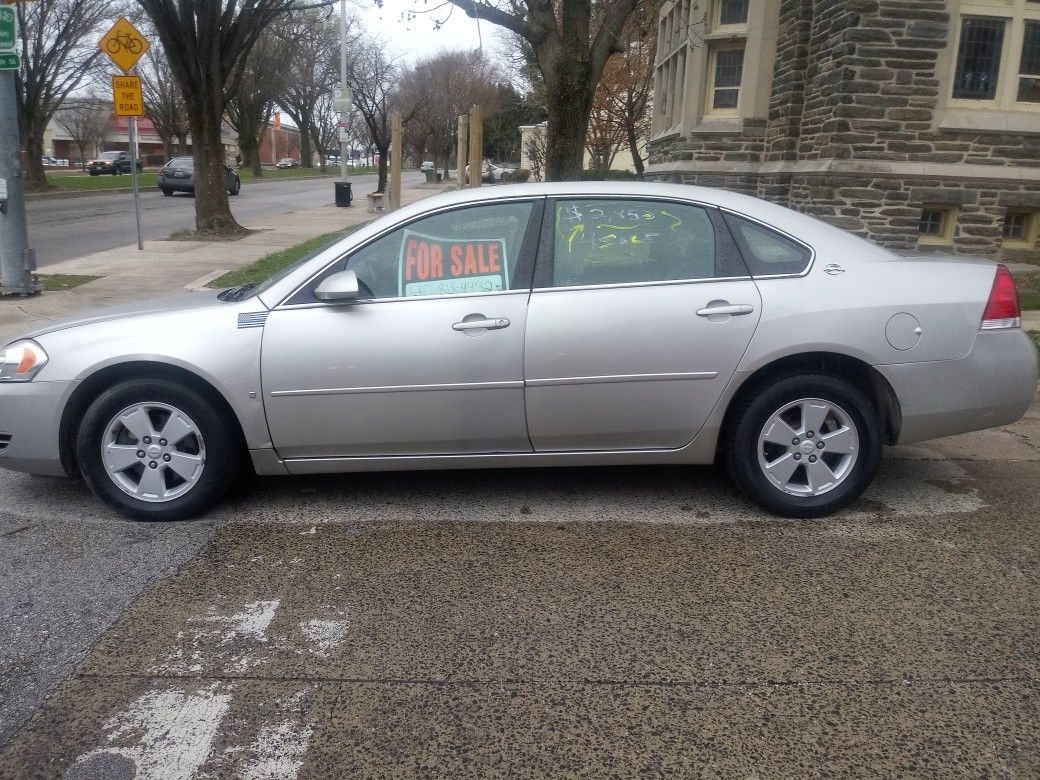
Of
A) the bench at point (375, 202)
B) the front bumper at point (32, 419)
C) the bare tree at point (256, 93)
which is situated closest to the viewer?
the front bumper at point (32, 419)

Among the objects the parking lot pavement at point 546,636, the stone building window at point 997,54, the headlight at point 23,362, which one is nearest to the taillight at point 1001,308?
the parking lot pavement at point 546,636

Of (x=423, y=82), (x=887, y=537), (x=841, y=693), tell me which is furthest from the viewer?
(x=423, y=82)

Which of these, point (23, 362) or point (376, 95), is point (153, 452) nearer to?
point (23, 362)

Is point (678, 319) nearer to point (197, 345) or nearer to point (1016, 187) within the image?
point (197, 345)

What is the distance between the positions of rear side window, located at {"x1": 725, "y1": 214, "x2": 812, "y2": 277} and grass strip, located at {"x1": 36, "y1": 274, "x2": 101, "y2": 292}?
10033mm

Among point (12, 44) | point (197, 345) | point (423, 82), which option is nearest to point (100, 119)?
point (423, 82)

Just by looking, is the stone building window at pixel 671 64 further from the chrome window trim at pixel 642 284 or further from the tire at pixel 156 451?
the tire at pixel 156 451

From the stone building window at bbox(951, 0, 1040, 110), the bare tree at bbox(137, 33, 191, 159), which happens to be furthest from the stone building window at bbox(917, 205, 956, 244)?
the bare tree at bbox(137, 33, 191, 159)

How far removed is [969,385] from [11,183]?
1042 centimetres

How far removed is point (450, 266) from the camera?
4.55 metres

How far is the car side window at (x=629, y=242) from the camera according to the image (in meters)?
4.52

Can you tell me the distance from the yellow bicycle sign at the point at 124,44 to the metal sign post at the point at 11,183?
3.62 metres

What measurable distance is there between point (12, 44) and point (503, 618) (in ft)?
32.7

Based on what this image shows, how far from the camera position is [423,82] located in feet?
165
